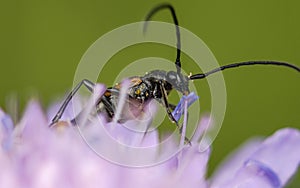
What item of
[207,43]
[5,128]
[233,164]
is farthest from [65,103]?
[207,43]

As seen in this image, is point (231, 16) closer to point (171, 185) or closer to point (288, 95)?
point (288, 95)

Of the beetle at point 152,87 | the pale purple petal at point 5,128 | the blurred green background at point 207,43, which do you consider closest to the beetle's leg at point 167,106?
the beetle at point 152,87

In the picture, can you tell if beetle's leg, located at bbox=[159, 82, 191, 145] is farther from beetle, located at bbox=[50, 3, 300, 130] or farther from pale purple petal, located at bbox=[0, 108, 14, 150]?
pale purple petal, located at bbox=[0, 108, 14, 150]

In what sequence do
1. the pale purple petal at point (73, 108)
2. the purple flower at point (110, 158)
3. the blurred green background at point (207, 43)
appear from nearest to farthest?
the purple flower at point (110, 158) < the pale purple petal at point (73, 108) < the blurred green background at point (207, 43)

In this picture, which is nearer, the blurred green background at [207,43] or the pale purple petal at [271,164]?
the pale purple petal at [271,164]

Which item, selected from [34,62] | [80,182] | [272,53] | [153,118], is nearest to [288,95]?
[272,53]

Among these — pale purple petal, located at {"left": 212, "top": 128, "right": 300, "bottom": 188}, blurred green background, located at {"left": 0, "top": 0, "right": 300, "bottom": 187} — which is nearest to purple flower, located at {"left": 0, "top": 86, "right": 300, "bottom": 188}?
pale purple petal, located at {"left": 212, "top": 128, "right": 300, "bottom": 188}

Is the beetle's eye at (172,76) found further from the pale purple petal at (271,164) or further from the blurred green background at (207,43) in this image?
the blurred green background at (207,43)
